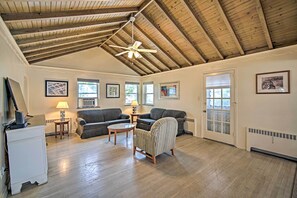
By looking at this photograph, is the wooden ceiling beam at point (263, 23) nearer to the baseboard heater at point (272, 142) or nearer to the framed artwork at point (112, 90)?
the baseboard heater at point (272, 142)

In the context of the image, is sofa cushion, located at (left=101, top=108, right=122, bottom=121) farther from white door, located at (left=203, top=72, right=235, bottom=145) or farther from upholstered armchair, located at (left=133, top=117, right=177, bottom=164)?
white door, located at (left=203, top=72, right=235, bottom=145)

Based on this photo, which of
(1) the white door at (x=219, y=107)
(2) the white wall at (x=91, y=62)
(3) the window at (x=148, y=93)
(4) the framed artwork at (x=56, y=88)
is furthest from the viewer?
(3) the window at (x=148, y=93)

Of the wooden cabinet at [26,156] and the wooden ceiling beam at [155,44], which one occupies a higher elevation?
the wooden ceiling beam at [155,44]

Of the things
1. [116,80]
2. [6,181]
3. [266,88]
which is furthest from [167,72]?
[6,181]

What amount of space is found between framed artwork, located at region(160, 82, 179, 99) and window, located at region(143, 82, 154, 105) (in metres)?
0.76

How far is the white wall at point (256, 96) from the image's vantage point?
3326mm

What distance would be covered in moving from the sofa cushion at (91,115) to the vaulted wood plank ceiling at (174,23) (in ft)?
7.73

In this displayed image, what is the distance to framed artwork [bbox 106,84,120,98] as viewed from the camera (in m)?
6.66

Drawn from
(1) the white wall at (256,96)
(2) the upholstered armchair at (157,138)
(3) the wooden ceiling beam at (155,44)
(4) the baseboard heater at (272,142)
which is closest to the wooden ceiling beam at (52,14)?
(3) the wooden ceiling beam at (155,44)

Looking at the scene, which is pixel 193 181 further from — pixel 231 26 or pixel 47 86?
pixel 47 86

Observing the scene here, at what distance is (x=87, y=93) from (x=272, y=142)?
6261 mm

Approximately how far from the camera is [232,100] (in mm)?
4289

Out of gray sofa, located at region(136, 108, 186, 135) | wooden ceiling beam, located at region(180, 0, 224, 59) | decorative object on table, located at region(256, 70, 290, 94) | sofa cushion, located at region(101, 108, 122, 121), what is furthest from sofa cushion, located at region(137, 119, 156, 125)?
decorative object on table, located at region(256, 70, 290, 94)

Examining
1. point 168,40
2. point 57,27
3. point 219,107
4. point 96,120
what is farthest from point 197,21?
point 96,120
